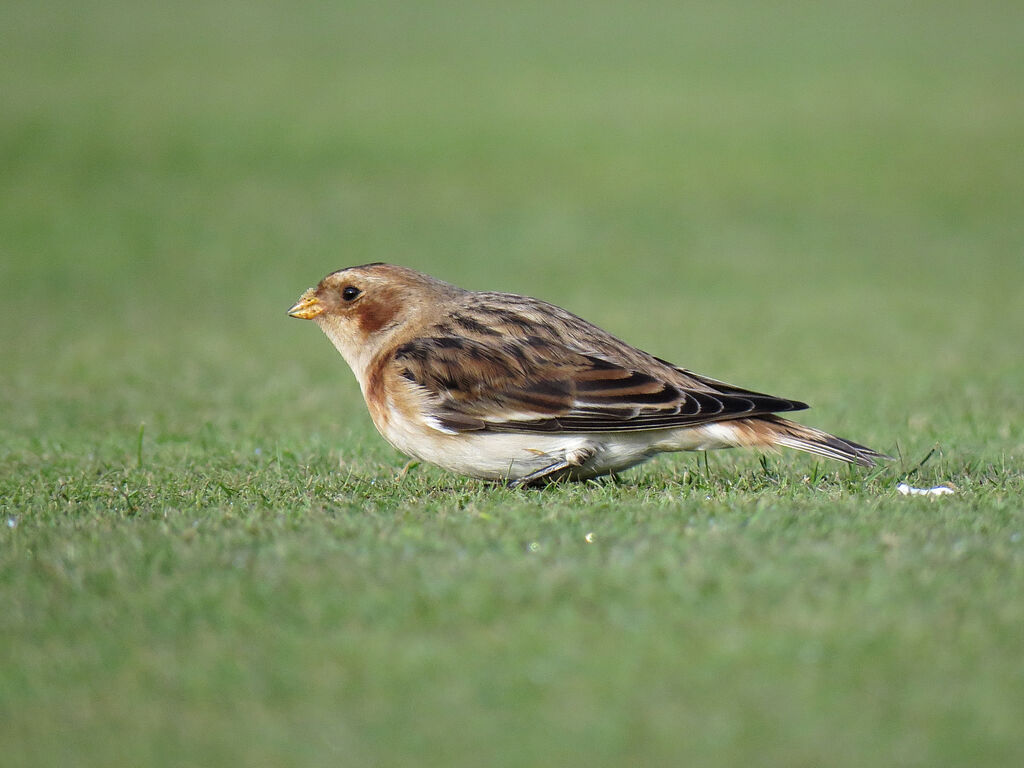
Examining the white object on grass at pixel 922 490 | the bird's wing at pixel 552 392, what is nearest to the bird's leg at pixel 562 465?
the bird's wing at pixel 552 392

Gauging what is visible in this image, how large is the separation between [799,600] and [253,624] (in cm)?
175

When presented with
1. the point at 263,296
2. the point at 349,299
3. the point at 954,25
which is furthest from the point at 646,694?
the point at 954,25

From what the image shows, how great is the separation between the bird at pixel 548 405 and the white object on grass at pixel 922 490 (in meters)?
0.20

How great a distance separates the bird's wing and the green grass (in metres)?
0.37

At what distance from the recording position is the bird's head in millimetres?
7105

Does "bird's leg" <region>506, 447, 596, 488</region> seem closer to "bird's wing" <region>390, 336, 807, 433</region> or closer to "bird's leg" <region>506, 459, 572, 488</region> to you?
"bird's leg" <region>506, 459, 572, 488</region>

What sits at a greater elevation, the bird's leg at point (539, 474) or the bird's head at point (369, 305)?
the bird's head at point (369, 305)

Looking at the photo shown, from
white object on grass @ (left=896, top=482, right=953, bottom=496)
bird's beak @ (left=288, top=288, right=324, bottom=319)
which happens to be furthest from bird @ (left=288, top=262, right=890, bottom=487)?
bird's beak @ (left=288, top=288, right=324, bottom=319)

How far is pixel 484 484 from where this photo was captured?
6781mm

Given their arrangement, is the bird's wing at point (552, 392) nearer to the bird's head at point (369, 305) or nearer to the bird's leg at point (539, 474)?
the bird's leg at point (539, 474)

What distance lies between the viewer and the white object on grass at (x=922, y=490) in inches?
235

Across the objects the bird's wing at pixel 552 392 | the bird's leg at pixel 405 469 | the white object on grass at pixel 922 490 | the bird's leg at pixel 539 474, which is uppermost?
the bird's wing at pixel 552 392

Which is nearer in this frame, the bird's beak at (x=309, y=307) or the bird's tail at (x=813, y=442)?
the bird's tail at (x=813, y=442)

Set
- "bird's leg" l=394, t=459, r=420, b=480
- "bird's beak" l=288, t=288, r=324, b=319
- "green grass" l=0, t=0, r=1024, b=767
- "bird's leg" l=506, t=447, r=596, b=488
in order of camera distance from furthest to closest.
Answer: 1. "bird's beak" l=288, t=288, r=324, b=319
2. "bird's leg" l=394, t=459, r=420, b=480
3. "bird's leg" l=506, t=447, r=596, b=488
4. "green grass" l=0, t=0, r=1024, b=767
